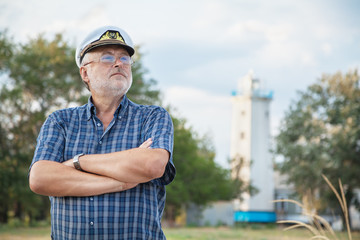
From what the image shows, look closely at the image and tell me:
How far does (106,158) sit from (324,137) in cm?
2343

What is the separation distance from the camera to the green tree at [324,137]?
22.9m

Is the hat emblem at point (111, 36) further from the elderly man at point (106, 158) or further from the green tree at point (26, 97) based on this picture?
the green tree at point (26, 97)

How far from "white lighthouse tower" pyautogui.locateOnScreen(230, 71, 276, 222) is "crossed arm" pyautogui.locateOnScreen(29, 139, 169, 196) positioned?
32451 mm

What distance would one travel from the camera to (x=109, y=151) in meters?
2.15

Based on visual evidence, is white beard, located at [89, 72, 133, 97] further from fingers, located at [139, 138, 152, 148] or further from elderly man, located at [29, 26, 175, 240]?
fingers, located at [139, 138, 152, 148]

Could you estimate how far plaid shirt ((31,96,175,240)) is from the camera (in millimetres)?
1997

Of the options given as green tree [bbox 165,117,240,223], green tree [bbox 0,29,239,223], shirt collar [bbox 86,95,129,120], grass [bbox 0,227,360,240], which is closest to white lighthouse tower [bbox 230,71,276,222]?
green tree [bbox 165,117,240,223]

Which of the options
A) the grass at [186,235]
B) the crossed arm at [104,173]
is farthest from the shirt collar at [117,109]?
the grass at [186,235]

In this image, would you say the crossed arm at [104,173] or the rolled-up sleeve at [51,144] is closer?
the crossed arm at [104,173]

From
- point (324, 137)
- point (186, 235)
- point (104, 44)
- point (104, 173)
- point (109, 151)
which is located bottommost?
point (186, 235)

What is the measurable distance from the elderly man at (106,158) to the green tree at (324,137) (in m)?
21.1

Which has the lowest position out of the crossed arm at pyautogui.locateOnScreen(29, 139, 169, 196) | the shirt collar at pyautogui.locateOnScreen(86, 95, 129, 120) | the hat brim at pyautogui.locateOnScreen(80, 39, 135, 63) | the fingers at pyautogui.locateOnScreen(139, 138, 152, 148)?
the crossed arm at pyautogui.locateOnScreen(29, 139, 169, 196)

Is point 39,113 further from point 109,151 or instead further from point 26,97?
point 109,151

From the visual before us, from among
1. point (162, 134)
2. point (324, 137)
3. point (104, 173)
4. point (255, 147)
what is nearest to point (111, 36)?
point (162, 134)
